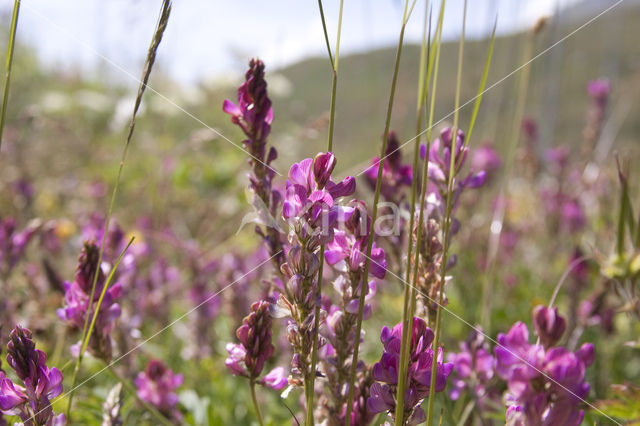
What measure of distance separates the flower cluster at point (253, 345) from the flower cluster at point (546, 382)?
386 millimetres

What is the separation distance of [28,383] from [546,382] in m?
0.83

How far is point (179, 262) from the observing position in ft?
10.8

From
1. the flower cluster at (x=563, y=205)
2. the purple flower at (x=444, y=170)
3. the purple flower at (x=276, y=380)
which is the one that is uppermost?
the purple flower at (x=444, y=170)

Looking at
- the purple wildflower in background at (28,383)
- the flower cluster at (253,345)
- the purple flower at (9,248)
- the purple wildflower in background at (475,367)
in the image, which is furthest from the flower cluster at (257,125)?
the purple flower at (9,248)

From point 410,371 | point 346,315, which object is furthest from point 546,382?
point 346,315

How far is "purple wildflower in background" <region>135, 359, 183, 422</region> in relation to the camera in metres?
1.38

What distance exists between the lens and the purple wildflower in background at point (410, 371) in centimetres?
79

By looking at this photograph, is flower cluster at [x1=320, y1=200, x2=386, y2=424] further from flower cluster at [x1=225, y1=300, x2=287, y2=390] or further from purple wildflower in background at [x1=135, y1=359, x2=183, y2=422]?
purple wildflower in background at [x1=135, y1=359, x2=183, y2=422]

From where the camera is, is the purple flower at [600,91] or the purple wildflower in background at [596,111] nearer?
the purple wildflower in background at [596,111]

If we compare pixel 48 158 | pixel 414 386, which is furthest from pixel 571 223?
pixel 48 158

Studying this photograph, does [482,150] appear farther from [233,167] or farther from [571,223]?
[233,167]

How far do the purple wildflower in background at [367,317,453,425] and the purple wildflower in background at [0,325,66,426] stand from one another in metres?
0.52

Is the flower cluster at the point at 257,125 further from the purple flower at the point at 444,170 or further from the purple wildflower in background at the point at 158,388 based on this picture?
the purple wildflower in background at the point at 158,388

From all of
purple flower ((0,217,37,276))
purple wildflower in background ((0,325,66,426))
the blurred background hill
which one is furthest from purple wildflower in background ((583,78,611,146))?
purple wildflower in background ((0,325,66,426))
